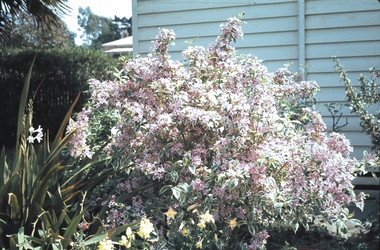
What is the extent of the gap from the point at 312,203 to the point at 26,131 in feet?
6.29

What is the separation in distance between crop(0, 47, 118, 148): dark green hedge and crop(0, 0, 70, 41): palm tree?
2.80 meters

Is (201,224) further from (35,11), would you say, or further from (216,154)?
(35,11)

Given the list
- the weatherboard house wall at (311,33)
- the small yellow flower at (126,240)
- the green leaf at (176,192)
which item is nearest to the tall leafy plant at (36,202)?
the small yellow flower at (126,240)

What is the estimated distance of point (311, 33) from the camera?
5.57 meters

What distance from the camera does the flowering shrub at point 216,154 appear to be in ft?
9.97

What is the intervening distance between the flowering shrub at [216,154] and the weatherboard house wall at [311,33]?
2010mm

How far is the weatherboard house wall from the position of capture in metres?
5.43

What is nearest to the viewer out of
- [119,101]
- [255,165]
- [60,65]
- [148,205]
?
[255,165]

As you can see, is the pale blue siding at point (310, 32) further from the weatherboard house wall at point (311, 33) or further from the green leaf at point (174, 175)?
the green leaf at point (174, 175)

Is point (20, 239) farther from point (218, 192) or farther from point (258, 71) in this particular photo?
point (258, 71)

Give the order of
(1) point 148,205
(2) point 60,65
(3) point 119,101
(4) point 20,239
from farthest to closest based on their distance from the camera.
Result: (2) point 60,65, (3) point 119,101, (1) point 148,205, (4) point 20,239

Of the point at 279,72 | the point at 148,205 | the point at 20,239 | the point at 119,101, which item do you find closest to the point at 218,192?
the point at 148,205

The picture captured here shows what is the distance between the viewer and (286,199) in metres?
3.03

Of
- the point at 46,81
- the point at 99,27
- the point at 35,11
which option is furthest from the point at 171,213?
the point at 99,27
